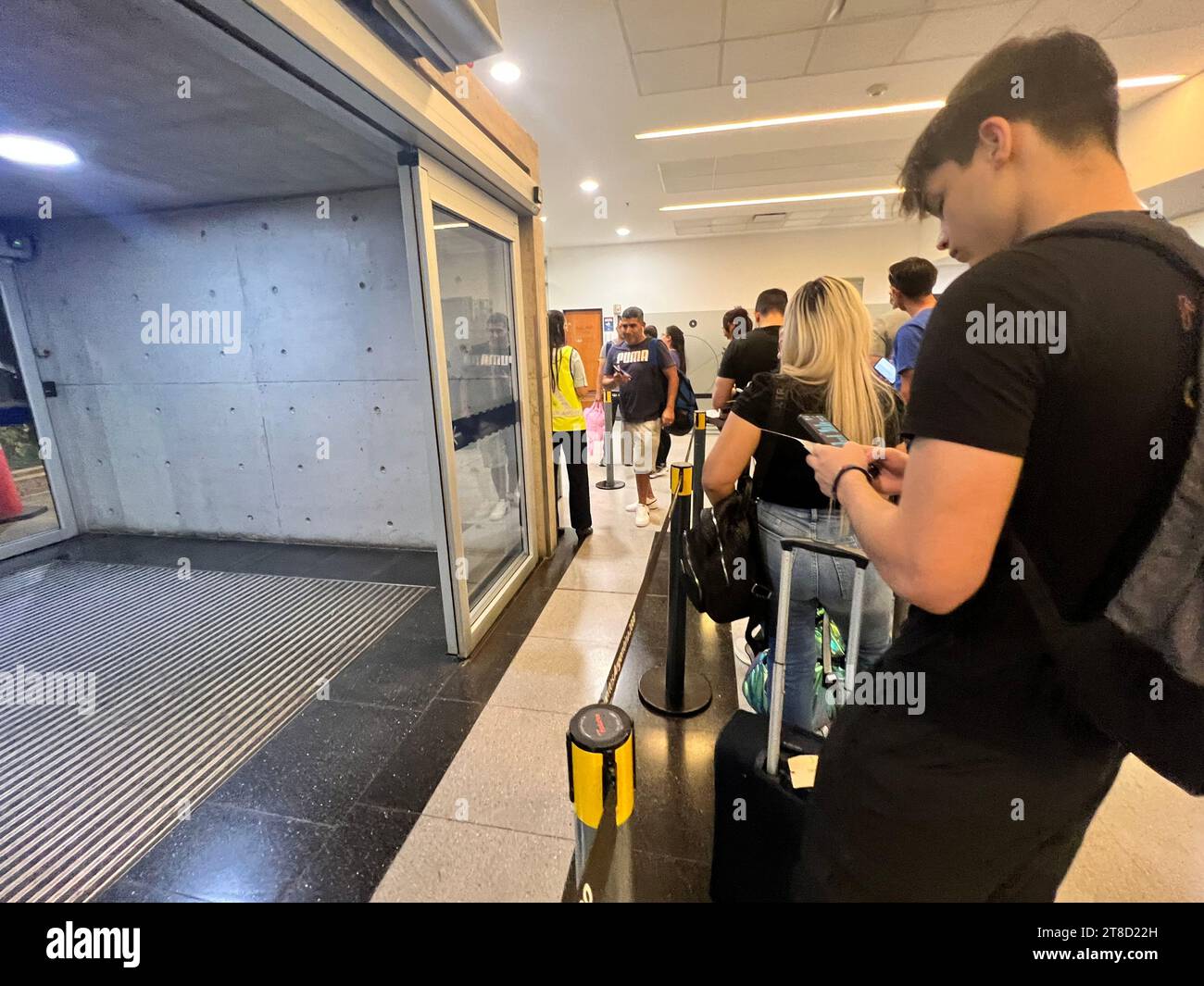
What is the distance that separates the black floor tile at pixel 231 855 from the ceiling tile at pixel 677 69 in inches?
181

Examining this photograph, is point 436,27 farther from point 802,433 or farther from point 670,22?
point 670,22

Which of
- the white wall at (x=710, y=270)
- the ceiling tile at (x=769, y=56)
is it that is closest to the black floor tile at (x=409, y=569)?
the ceiling tile at (x=769, y=56)

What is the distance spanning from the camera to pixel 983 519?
2.03ft

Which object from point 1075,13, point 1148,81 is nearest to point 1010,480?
point 1075,13

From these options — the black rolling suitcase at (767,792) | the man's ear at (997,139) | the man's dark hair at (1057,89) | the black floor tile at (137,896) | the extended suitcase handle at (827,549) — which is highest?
the man's dark hair at (1057,89)

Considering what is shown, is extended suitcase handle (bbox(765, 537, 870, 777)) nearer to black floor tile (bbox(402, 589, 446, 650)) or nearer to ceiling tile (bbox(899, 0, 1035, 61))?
black floor tile (bbox(402, 589, 446, 650))

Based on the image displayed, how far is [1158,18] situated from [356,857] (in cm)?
604

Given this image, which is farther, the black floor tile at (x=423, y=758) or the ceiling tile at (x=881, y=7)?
the ceiling tile at (x=881, y=7)

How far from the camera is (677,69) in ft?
11.9

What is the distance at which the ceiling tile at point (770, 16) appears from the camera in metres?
2.86

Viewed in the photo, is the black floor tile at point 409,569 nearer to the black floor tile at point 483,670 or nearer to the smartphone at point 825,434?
the black floor tile at point 483,670

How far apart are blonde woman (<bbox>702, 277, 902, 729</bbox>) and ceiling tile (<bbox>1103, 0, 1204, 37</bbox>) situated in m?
3.61
